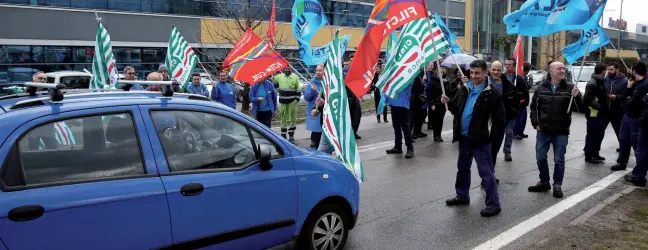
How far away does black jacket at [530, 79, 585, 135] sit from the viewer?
22.3 feet

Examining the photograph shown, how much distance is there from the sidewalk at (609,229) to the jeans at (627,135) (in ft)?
5.82

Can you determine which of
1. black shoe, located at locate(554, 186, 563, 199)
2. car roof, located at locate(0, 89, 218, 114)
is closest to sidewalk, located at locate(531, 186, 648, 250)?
black shoe, located at locate(554, 186, 563, 199)

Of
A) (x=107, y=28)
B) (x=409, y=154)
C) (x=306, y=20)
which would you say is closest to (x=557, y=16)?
(x=409, y=154)

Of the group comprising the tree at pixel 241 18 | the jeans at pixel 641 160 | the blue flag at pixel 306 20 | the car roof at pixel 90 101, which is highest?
the tree at pixel 241 18

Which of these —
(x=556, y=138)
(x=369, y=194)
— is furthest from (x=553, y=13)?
(x=369, y=194)

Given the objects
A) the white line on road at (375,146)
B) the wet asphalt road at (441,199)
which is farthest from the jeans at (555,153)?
the white line on road at (375,146)

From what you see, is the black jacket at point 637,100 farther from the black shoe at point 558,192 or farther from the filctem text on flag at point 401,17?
the filctem text on flag at point 401,17

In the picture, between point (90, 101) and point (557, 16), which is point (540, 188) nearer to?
point (557, 16)

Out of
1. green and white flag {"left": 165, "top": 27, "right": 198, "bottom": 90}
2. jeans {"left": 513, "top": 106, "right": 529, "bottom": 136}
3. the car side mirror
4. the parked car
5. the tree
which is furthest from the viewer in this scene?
the tree

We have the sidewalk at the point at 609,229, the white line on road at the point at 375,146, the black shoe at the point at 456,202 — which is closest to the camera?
the sidewalk at the point at 609,229

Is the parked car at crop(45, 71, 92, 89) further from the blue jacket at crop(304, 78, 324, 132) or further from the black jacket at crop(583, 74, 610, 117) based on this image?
the black jacket at crop(583, 74, 610, 117)

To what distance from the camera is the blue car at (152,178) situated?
3.07 m

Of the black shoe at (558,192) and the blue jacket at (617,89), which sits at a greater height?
the blue jacket at (617,89)

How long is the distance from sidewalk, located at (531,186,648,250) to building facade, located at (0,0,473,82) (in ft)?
62.5
